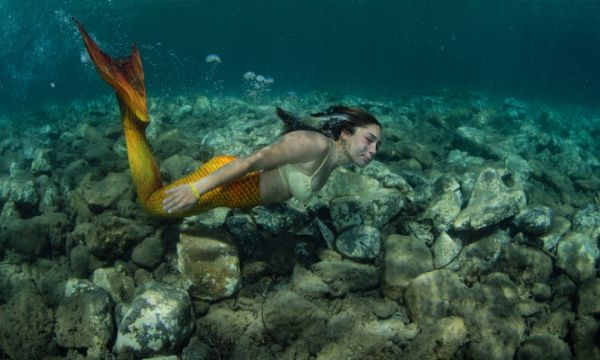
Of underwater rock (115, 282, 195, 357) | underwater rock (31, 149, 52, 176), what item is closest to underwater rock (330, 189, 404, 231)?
underwater rock (115, 282, 195, 357)

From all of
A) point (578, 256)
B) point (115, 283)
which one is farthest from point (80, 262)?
point (578, 256)

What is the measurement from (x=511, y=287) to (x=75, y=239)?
520 centimetres

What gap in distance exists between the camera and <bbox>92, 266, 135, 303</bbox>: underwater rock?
3748 millimetres

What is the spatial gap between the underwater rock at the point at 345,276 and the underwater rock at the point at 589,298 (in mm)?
2136

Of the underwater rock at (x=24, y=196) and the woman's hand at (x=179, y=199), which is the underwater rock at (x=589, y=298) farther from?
the underwater rock at (x=24, y=196)

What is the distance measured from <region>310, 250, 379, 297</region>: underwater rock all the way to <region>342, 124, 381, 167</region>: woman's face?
50.9 inches

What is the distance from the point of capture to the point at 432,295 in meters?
3.45

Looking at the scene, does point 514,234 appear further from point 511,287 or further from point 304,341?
point 304,341

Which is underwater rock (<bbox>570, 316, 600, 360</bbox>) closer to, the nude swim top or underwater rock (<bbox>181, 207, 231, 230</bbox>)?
the nude swim top

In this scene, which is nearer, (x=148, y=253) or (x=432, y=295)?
(x=432, y=295)

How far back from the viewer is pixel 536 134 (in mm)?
12305

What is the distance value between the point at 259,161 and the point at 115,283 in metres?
2.30

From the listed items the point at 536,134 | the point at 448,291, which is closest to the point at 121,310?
the point at 448,291

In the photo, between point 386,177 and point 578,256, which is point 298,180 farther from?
point 578,256
